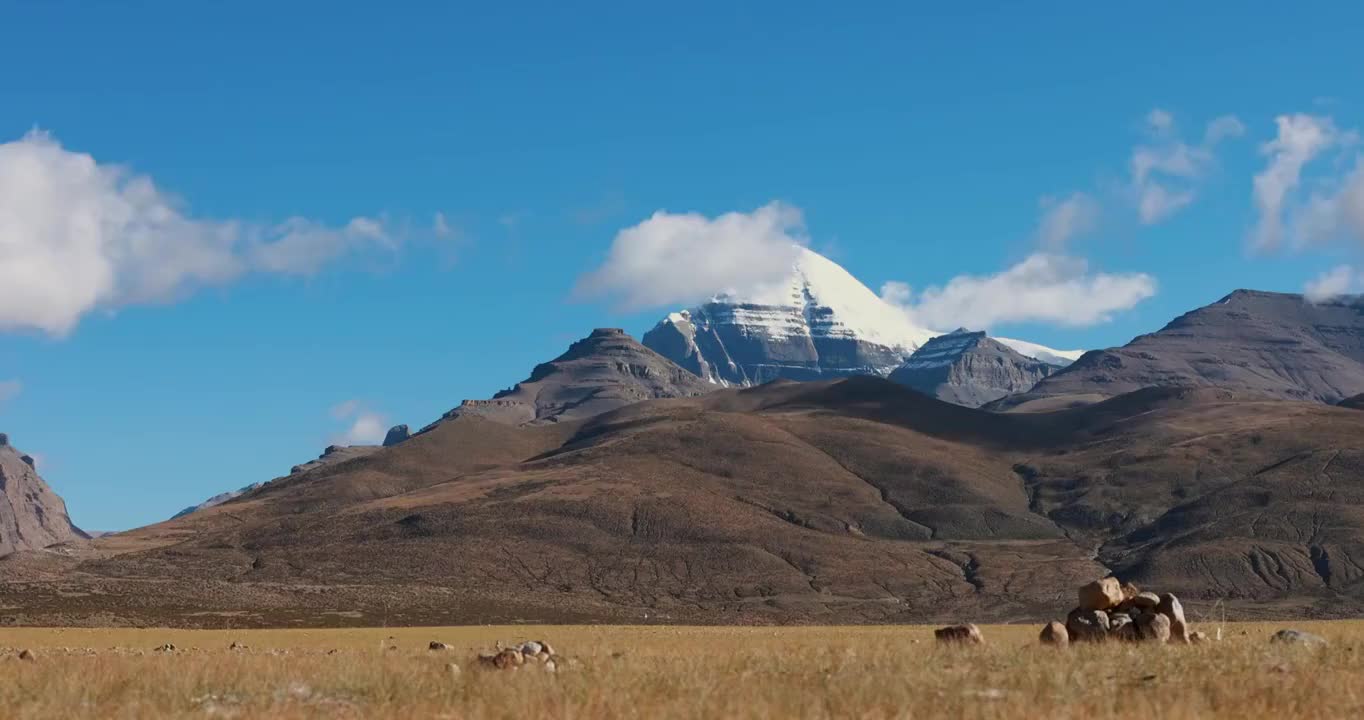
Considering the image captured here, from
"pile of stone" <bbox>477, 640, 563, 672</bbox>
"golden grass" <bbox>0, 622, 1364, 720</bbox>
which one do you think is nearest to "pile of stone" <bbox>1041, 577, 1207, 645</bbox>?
"golden grass" <bbox>0, 622, 1364, 720</bbox>

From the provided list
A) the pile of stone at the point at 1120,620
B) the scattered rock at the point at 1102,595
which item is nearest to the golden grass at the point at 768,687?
the pile of stone at the point at 1120,620

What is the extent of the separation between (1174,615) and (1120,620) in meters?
1.17

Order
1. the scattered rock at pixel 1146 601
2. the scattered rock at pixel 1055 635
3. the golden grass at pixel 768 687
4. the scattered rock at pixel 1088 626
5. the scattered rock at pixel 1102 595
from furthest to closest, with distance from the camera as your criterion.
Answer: the scattered rock at pixel 1102 595 < the scattered rock at pixel 1146 601 < the scattered rock at pixel 1088 626 < the scattered rock at pixel 1055 635 < the golden grass at pixel 768 687

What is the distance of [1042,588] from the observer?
611 feet

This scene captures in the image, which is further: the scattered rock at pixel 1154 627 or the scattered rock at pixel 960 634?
the scattered rock at pixel 960 634

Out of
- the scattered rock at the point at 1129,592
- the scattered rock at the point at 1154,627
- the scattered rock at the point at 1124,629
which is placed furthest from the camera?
the scattered rock at the point at 1129,592

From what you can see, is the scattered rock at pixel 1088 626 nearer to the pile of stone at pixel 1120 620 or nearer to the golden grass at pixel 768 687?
the pile of stone at pixel 1120 620

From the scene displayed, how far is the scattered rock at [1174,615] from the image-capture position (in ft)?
99.6

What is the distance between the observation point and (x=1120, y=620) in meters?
31.7

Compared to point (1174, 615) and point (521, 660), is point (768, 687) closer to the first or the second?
point (521, 660)

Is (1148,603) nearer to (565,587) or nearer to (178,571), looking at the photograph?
(565,587)

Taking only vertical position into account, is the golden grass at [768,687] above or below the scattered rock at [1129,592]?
below

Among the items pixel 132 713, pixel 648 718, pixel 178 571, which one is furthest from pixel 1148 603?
pixel 178 571

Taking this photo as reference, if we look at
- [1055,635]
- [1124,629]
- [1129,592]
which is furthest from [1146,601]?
[1055,635]
